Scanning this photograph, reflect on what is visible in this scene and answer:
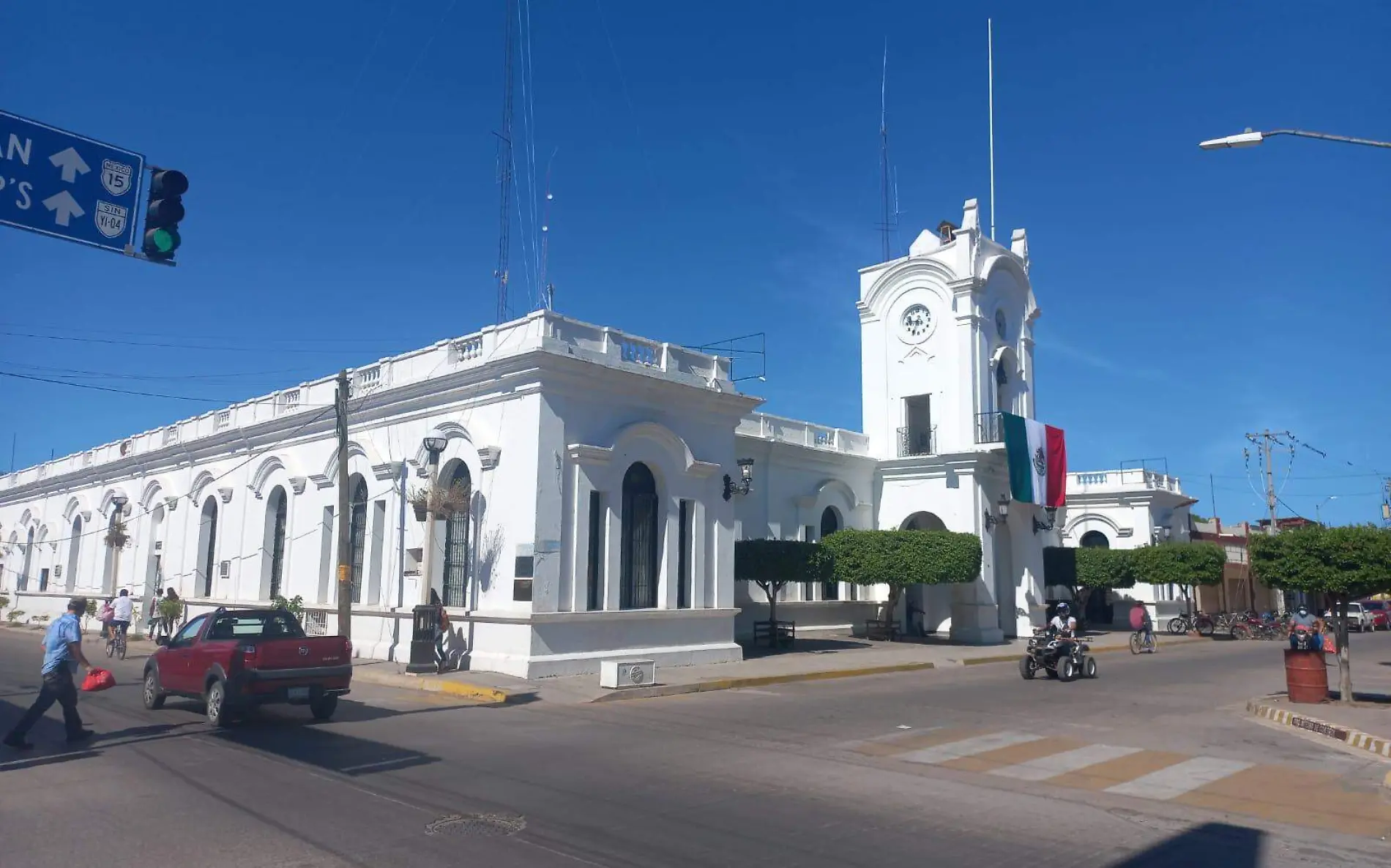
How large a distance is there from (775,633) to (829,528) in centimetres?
717

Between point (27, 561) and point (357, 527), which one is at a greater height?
point (357, 527)

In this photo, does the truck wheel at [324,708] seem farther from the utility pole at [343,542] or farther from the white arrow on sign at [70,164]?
the white arrow on sign at [70,164]

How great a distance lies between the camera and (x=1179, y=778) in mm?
10391

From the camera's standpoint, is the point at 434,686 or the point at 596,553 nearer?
the point at 434,686

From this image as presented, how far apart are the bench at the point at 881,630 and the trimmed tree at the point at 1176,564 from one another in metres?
13.3

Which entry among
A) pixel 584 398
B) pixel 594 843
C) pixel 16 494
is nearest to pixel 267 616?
pixel 584 398

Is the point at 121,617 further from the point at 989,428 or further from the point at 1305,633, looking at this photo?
the point at 1305,633

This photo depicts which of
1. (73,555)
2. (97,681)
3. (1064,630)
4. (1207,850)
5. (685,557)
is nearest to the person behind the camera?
(1207,850)

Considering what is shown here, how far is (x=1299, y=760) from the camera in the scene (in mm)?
11617

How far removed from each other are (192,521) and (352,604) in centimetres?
1137

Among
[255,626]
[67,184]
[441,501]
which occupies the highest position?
[67,184]

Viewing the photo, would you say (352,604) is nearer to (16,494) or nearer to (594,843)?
(594,843)

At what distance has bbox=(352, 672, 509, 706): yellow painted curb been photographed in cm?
1691

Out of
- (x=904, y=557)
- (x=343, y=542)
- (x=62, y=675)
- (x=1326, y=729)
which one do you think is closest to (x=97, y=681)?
(x=62, y=675)
